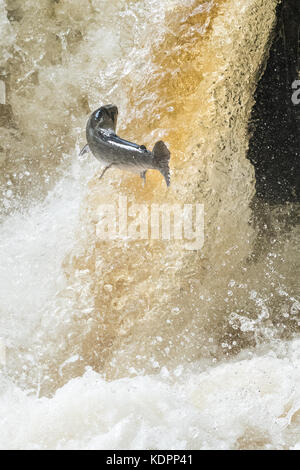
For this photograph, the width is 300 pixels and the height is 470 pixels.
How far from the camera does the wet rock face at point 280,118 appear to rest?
223cm

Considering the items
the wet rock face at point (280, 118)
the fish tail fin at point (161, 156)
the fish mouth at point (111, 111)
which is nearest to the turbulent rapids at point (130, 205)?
the wet rock face at point (280, 118)

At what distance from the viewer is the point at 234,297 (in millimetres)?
2215

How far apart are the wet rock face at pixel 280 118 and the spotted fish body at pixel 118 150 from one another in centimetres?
77

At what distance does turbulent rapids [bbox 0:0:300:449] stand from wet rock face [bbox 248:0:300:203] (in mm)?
67

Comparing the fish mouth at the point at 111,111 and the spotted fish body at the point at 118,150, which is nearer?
the spotted fish body at the point at 118,150

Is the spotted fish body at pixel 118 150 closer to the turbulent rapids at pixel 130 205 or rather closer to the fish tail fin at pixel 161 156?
the fish tail fin at pixel 161 156

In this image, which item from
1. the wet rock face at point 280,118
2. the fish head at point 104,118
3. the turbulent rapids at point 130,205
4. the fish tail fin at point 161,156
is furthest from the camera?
the wet rock face at point 280,118

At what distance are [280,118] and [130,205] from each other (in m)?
0.81

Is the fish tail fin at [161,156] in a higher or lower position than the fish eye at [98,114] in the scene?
lower

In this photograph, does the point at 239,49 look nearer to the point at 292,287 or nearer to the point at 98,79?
the point at 98,79

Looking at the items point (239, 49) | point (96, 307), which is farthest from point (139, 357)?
point (239, 49)

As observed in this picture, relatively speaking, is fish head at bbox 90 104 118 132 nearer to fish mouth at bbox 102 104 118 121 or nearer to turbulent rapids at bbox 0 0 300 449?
fish mouth at bbox 102 104 118 121

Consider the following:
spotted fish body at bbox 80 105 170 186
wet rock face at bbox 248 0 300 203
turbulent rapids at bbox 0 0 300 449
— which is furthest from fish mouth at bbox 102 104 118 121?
wet rock face at bbox 248 0 300 203

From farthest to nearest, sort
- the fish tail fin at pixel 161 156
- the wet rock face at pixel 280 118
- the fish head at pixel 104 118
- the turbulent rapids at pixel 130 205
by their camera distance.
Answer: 1. the wet rock face at pixel 280 118
2. the turbulent rapids at pixel 130 205
3. the fish head at pixel 104 118
4. the fish tail fin at pixel 161 156
